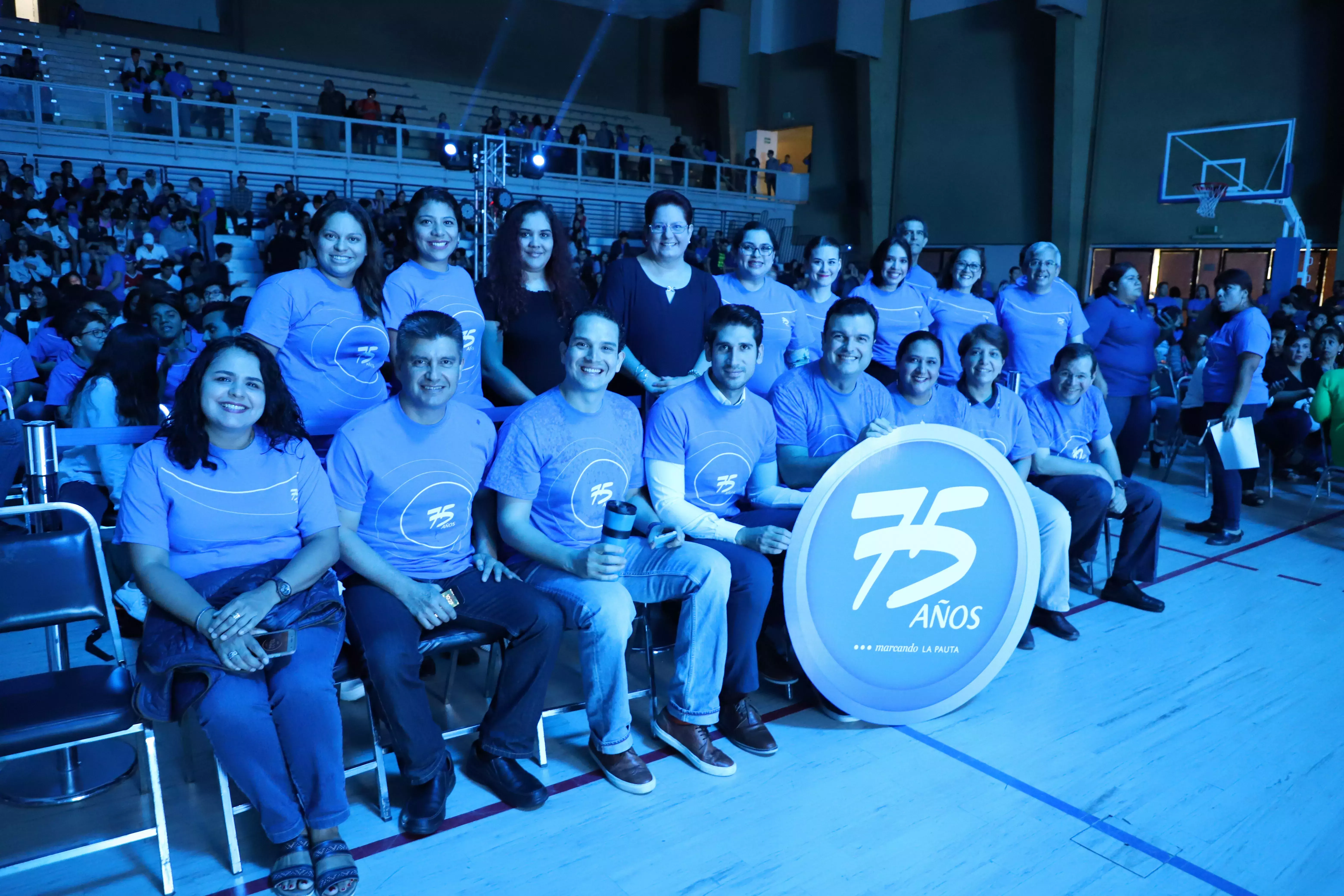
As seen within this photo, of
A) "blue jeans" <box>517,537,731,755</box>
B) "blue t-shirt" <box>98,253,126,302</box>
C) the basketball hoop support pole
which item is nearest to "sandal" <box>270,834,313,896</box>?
"blue jeans" <box>517,537,731,755</box>

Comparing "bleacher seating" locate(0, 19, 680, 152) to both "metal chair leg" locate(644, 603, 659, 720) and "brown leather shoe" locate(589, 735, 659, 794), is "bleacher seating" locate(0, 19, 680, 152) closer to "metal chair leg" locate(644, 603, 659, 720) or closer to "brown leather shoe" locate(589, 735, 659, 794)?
"metal chair leg" locate(644, 603, 659, 720)

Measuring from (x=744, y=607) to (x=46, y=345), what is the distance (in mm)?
5235

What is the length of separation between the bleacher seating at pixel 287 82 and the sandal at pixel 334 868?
13488mm

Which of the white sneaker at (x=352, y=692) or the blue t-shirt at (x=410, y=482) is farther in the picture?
the white sneaker at (x=352, y=692)

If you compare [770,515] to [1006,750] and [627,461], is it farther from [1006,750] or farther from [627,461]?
[1006,750]

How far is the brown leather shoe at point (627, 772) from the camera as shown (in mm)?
2426

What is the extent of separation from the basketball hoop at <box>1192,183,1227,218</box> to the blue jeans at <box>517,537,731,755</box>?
434 inches

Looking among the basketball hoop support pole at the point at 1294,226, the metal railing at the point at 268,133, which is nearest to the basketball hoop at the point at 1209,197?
the basketball hoop support pole at the point at 1294,226

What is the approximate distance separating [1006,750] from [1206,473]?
4384mm

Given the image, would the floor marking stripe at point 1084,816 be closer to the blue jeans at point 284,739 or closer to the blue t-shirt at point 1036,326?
the blue jeans at point 284,739

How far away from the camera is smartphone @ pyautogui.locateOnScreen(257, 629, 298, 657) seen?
2.02m

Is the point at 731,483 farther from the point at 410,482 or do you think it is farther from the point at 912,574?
the point at 410,482

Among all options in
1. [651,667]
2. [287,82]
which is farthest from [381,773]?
[287,82]

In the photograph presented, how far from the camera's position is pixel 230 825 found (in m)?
2.06
